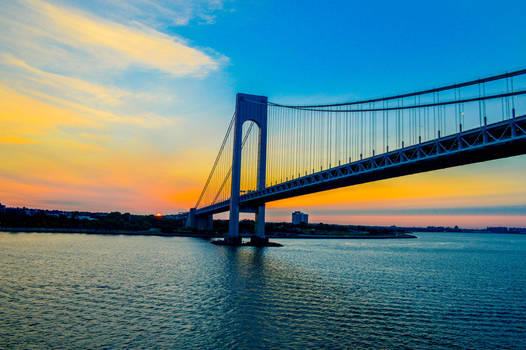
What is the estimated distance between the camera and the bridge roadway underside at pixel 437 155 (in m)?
19.5

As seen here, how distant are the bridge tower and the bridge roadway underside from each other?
17.9m

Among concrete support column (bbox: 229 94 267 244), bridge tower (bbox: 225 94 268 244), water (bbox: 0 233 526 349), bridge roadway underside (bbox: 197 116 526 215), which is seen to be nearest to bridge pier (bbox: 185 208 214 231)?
bridge tower (bbox: 225 94 268 244)

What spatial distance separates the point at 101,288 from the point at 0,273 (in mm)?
8854

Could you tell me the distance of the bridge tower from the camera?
2188 inches

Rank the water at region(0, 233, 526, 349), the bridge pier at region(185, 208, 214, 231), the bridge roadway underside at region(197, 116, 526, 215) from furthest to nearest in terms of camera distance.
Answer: the bridge pier at region(185, 208, 214, 231) < the bridge roadway underside at region(197, 116, 526, 215) < the water at region(0, 233, 526, 349)

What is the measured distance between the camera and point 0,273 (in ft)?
82.2

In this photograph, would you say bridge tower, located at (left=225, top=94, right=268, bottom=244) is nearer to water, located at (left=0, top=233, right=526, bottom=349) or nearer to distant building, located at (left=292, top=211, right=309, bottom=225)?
water, located at (left=0, top=233, right=526, bottom=349)

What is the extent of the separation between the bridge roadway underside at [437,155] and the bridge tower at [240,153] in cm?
1794

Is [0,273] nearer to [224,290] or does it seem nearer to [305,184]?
[224,290]

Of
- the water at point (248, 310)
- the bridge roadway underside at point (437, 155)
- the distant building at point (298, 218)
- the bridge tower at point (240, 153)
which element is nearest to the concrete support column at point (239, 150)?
the bridge tower at point (240, 153)

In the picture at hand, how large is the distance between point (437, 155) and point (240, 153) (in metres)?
37.4

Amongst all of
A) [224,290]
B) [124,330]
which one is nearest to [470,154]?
[224,290]

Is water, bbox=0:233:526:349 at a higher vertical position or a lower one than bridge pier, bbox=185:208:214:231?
lower

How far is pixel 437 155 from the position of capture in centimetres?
2286
